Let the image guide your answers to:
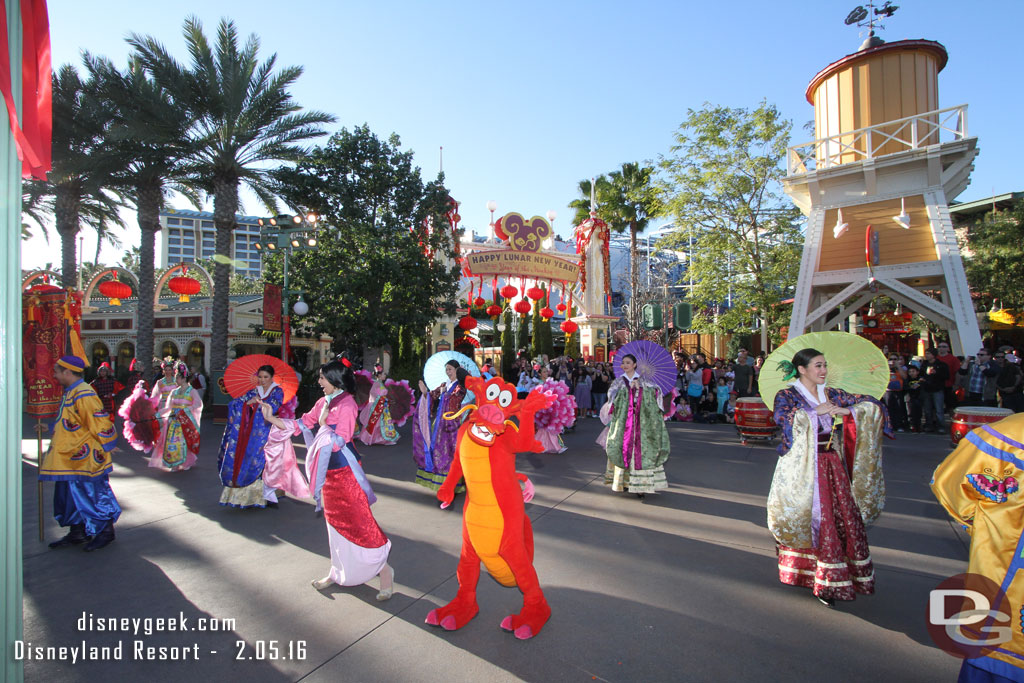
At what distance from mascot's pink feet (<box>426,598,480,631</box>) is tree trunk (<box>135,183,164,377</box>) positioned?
15.7 metres

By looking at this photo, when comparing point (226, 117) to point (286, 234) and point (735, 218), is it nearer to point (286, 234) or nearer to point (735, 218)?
point (286, 234)

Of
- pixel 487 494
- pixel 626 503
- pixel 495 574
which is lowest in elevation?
pixel 626 503

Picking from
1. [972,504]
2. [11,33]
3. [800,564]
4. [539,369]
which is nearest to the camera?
[11,33]

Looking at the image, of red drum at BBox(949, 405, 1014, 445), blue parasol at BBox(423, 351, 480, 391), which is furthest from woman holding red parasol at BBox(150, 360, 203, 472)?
red drum at BBox(949, 405, 1014, 445)

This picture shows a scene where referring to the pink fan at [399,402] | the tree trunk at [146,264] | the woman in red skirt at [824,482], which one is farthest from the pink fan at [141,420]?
the woman in red skirt at [824,482]

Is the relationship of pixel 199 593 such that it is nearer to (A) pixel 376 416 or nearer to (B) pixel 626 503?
(B) pixel 626 503

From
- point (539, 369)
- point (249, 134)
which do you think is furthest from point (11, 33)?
point (249, 134)

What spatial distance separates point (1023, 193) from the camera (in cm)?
1752

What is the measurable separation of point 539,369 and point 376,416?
15.1 feet

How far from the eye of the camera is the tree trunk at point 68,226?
15.0 meters

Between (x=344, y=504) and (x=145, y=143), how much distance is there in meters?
13.9

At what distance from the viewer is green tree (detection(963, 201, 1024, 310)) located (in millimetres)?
15219

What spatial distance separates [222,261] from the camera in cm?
1459
